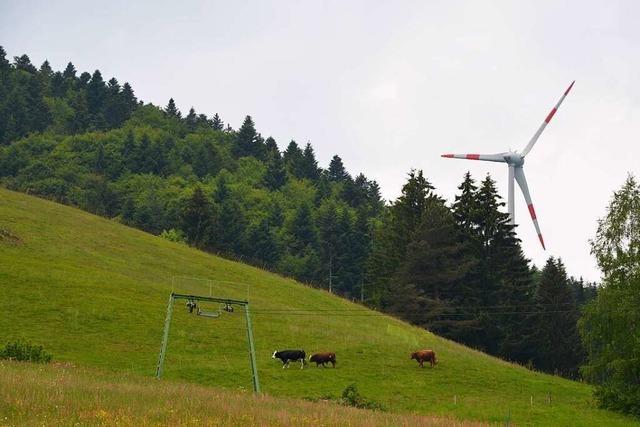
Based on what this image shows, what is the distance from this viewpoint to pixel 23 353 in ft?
112

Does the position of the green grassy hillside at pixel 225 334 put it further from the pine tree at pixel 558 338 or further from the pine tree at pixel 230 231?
the pine tree at pixel 230 231

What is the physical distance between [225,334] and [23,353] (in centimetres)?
1878

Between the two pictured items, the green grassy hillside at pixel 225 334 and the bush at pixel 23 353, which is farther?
the green grassy hillside at pixel 225 334

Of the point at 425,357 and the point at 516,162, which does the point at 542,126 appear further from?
the point at 425,357

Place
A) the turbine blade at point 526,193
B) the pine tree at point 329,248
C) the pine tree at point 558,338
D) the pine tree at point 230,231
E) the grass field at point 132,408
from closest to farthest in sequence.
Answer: the grass field at point 132,408
the turbine blade at point 526,193
the pine tree at point 558,338
the pine tree at point 230,231
the pine tree at point 329,248

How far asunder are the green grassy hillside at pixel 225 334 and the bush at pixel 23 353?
3982 millimetres

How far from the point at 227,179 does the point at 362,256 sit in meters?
69.6

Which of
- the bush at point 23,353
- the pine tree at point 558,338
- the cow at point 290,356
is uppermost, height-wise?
the pine tree at point 558,338

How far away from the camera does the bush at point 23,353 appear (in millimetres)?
33944

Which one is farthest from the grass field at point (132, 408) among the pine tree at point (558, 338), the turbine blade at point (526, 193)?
the pine tree at point (558, 338)

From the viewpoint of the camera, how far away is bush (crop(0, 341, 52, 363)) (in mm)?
33944

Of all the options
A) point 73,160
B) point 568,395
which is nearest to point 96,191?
point 73,160

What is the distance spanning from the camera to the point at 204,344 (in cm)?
4766

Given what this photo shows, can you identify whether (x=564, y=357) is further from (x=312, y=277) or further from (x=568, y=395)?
(x=312, y=277)
